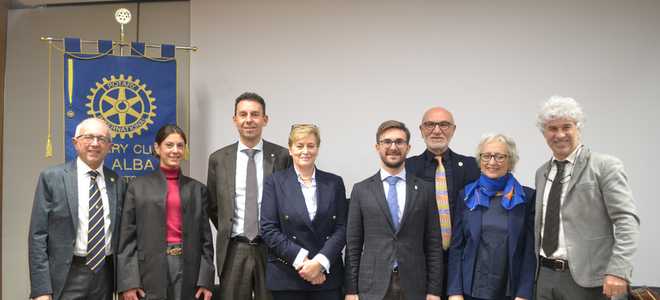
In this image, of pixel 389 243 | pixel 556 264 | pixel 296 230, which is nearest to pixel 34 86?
pixel 296 230

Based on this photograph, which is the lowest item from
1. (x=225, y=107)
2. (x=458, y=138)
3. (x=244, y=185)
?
(x=244, y=185)

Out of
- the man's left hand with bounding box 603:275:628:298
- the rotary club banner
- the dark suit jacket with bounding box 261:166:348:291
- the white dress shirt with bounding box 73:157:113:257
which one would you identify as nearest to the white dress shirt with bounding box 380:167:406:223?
the dark suit jacket with bounding box 261:166:348:291

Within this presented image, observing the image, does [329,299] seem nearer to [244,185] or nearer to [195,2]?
[244,185]

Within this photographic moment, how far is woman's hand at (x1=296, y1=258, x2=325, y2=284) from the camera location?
2.41m

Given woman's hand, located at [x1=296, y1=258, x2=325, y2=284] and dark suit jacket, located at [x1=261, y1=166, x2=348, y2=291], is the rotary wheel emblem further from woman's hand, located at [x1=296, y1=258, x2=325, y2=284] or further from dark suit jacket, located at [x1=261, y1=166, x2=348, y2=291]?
woman's hand, located at [x1=296, y1=258, x2=325, y2=284]

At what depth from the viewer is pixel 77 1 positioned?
409 cm

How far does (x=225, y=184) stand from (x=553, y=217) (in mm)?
1963

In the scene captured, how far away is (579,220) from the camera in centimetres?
238

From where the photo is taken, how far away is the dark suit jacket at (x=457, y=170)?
2.86 metres

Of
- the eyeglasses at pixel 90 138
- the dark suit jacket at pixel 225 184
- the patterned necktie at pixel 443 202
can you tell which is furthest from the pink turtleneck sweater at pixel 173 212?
the patterned necktie at pixel 443 202

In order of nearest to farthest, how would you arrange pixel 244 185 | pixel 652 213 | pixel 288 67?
pixel 244 185 → pixel 652 213 → pixel 288 67

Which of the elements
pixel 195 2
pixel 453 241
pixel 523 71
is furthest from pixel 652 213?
pixel 195 2

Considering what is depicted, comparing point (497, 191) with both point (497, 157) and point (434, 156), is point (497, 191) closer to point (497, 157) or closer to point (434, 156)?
point (497, 157)

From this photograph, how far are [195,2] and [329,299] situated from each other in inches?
112
